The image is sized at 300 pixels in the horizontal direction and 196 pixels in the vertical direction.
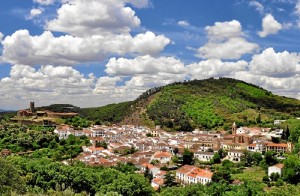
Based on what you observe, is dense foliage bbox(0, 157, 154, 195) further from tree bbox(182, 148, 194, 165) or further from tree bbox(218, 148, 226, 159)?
tree bbox(218, 148, 226, 159)

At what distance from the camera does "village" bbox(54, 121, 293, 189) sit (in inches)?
2024

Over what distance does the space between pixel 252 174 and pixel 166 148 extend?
63.6ft

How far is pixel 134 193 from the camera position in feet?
119

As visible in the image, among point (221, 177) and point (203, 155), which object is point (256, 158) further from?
point (221, 177)

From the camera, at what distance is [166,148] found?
216ft

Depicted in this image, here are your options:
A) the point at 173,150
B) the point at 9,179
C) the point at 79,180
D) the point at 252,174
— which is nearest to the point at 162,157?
the point at 173,150

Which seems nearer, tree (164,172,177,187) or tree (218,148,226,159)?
tree (164,172,177,187)

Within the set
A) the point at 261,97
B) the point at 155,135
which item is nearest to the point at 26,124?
the point at 155,135

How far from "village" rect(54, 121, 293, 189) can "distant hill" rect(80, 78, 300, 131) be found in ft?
57.2

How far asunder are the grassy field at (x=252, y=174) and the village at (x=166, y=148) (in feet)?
6.35

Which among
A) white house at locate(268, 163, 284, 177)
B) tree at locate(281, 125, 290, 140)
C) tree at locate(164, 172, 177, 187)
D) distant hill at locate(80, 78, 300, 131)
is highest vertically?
distant hill at locate(80, 78, 300, 131)

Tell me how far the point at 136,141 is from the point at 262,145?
77.6 ft

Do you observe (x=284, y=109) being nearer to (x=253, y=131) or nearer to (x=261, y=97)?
(x=261, y=97)

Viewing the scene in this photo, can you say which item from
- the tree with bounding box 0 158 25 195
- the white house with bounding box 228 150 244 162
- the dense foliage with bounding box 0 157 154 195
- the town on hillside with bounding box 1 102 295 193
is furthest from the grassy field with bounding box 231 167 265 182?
the tree with bounding box 0 158 25 195
